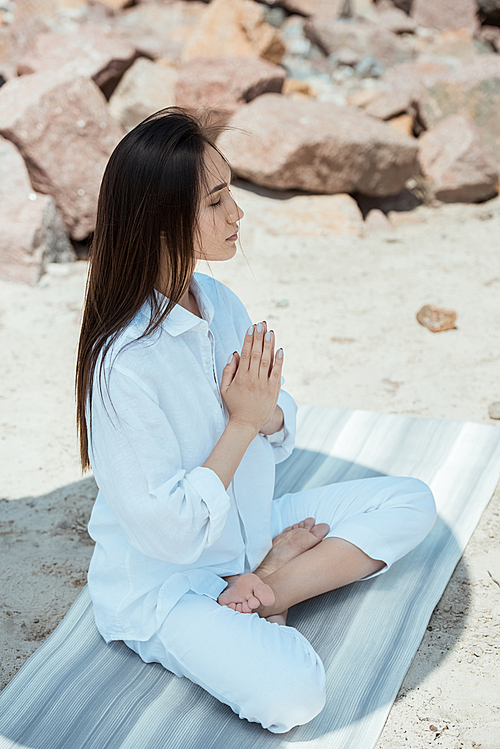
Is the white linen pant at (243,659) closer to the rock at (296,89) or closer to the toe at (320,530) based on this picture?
the toe at (320,530)

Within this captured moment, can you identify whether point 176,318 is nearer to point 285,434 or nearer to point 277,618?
point 285,434

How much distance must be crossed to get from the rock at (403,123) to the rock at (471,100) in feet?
0.51

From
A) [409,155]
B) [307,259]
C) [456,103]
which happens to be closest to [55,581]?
[307,259]

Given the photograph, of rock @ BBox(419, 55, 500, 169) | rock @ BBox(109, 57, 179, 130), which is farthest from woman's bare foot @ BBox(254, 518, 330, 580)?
rock @ BBox(419, 55, 500, 169)

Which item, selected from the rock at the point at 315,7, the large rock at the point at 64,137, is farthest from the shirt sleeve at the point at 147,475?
the rock at the point at 315,7

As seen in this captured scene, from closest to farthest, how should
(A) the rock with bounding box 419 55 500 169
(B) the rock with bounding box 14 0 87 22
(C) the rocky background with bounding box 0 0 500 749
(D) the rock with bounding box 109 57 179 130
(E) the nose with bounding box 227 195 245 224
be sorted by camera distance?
(E) the nose with bounding box 227 195 245 224 → (C) the rocky background with bounding box 0 0 500 749 → (D) the rock with bounding box 109 57 179 130 → (A) the rock with bounding box 419 55 500 169 → (B) the rock with bounding box 14 0 87 22

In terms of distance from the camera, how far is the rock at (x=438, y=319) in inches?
142

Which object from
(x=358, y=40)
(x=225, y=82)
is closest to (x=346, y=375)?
(x=225, y=82)

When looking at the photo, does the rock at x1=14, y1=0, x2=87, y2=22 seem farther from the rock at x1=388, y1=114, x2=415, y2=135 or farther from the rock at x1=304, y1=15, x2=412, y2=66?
the rock at x1=388, y1=114, x2=415, y2=135

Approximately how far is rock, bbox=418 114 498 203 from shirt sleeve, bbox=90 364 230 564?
16.0ft

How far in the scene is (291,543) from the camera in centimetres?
180

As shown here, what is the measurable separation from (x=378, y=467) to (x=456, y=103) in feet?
16.4

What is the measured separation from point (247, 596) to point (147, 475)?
41 centimetres

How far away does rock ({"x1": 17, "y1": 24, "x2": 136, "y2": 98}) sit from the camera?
18.8 ft
